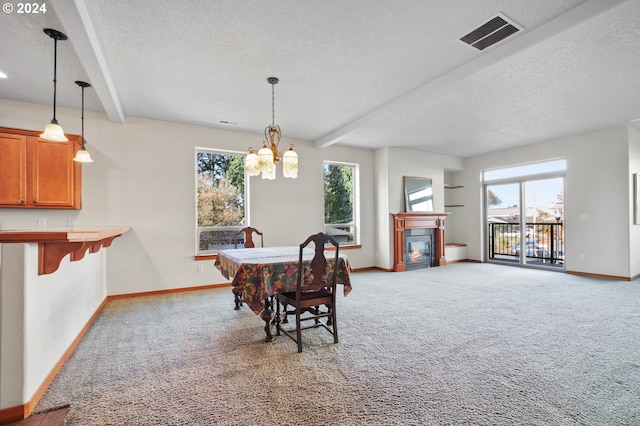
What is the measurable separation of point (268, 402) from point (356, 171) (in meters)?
5.38

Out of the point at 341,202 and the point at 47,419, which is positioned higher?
the point at 341,202

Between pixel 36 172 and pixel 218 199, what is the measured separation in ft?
7.56

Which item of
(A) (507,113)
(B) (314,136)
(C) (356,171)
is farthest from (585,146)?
(B) (314,136)

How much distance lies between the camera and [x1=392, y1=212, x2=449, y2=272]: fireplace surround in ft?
21.3

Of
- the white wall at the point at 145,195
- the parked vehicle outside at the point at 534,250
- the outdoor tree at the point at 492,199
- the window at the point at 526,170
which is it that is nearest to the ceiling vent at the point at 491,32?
the white wall at the point at 145,195

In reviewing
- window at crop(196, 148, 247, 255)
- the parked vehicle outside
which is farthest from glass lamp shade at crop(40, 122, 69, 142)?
the parked vehicle outside

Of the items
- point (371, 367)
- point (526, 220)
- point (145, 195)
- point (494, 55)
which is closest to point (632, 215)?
point (526, 220)

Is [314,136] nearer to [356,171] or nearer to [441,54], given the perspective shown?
[356,171]

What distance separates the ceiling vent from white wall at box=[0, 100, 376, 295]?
3.76 m

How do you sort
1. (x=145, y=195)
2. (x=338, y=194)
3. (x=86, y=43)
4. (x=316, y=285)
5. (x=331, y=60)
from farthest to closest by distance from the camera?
(x=338, y=194) → (x=145, y=195) → (x=331, y=60) → (x=316, y=285) → (x=86, y=43)

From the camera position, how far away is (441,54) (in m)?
2.94

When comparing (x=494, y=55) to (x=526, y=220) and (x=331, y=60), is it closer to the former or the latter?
(x=331, y=60)

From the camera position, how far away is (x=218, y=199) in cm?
528

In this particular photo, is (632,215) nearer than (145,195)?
No
